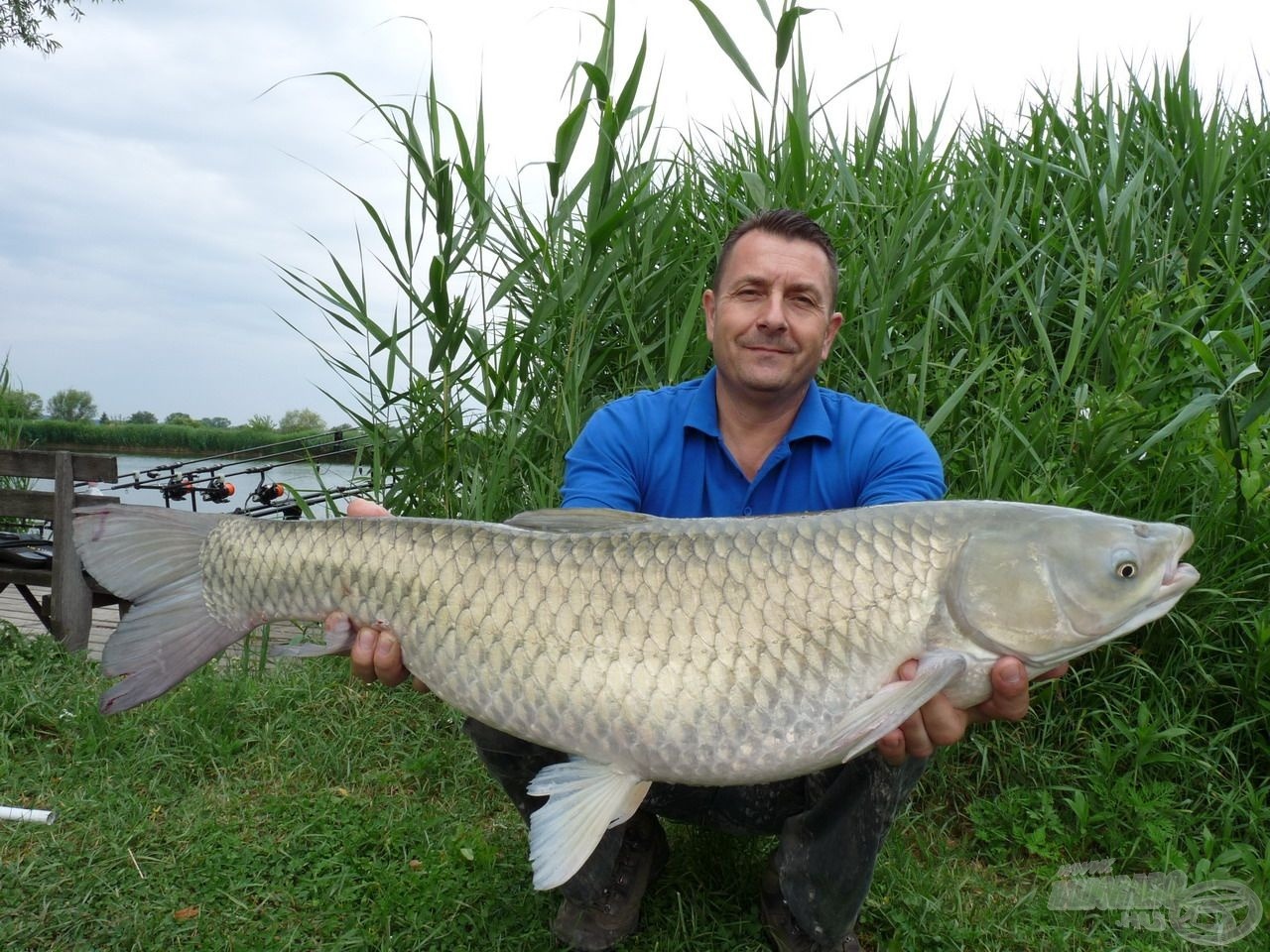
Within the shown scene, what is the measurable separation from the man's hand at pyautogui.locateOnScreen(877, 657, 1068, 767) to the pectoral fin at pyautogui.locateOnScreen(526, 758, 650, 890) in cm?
41

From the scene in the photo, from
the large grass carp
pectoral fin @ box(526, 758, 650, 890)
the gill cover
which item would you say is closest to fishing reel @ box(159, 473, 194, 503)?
the large grass carp

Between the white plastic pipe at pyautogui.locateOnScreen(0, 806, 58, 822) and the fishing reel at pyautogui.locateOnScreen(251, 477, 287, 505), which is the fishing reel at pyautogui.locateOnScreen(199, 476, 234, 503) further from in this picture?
the white plastic pipe at pyautogui.locateOnScreen(0, 806, 58, 822)

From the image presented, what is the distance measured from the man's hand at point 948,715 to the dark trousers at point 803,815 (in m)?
0.09

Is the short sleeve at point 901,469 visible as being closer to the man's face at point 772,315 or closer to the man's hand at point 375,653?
the man's face at point 772,315

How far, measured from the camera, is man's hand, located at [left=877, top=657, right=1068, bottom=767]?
4.65 feet

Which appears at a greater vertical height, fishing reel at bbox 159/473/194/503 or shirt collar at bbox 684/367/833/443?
shirt collar at bbox 684/367/833/443

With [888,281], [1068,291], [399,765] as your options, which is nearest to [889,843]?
[399,765]

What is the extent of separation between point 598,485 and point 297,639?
6.45 ft

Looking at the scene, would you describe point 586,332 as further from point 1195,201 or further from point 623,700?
point 1195,201

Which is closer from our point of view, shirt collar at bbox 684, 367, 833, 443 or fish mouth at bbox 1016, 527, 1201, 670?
fish mouth at bbox 1016, 527, 1201, 670

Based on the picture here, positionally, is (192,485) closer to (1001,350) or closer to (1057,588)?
(1001,350)

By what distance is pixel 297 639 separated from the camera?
353cm

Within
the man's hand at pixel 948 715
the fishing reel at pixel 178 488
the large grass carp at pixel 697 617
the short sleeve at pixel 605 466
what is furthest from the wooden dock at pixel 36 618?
the man's hand at pixel 948 715

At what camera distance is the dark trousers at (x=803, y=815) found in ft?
5.57
